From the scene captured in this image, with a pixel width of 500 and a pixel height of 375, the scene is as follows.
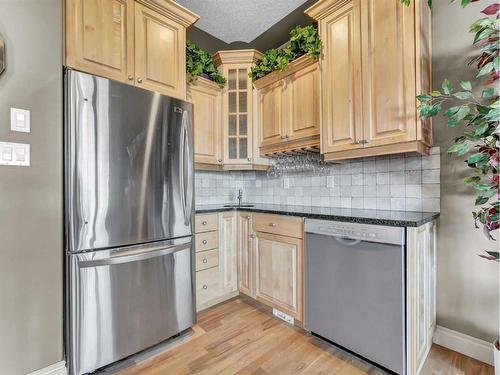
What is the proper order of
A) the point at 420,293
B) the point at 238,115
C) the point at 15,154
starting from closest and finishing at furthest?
the point at 15,154 < the point at 420,293 < the point at 238,115

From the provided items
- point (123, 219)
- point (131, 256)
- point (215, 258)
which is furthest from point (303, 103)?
point (131, 256)

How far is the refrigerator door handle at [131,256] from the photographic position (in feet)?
4.75

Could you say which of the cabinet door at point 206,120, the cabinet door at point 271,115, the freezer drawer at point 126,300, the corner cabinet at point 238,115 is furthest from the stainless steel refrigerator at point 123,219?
the cabinet door at point 271,115

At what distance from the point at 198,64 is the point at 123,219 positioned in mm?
1576

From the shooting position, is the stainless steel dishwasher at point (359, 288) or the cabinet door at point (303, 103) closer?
the stainless steel dishwasher at point (359, 288)

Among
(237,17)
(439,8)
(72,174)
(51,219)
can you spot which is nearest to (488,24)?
(439,8)

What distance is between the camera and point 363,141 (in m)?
1.76

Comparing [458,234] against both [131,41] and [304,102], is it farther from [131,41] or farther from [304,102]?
[131,41]

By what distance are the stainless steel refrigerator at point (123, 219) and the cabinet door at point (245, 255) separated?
0.64 metres

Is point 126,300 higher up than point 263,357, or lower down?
higher up

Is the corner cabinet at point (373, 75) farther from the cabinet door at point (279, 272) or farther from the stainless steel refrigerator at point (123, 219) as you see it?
the stainless steel refrigerator at point (123, 219)

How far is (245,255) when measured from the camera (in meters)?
2.40

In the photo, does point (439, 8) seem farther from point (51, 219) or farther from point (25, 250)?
point (25, 250)

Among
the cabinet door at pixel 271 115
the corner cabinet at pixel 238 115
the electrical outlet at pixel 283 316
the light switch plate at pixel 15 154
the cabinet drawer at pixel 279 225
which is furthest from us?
the corner cabinet at pixel 238 115
